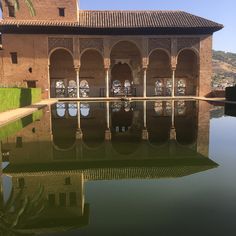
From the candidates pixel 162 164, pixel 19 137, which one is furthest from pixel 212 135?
pixel 19 137

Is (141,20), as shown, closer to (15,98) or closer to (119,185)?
(15,98)

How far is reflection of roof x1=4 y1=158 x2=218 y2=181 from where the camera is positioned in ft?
16.6

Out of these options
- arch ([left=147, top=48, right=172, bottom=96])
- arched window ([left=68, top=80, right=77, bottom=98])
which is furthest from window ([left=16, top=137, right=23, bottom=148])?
arched window ([left=68, top=80, right=77, bottom=98])

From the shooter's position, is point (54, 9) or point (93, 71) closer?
point (54, 9)

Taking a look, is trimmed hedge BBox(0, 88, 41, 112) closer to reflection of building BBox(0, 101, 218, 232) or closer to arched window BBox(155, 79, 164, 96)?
reflection of building BBox(0, 101, 218, 232)

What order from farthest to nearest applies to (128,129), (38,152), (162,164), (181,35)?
(181,35) → (128,129) → (38,152) → (162,164)

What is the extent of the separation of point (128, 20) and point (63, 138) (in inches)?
915

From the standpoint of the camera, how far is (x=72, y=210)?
11.8 ft

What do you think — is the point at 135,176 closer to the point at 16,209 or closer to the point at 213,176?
the point at 213,176

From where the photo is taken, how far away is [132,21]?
29453 millimetres

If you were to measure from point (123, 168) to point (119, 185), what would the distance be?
0.96m

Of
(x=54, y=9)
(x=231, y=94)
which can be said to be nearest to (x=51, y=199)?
(x=231, y=94)

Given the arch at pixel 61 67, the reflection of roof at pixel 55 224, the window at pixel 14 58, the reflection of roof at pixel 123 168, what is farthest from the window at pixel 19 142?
the arch at pixel 61 67

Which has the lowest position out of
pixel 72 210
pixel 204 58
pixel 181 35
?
pixel 72 210
